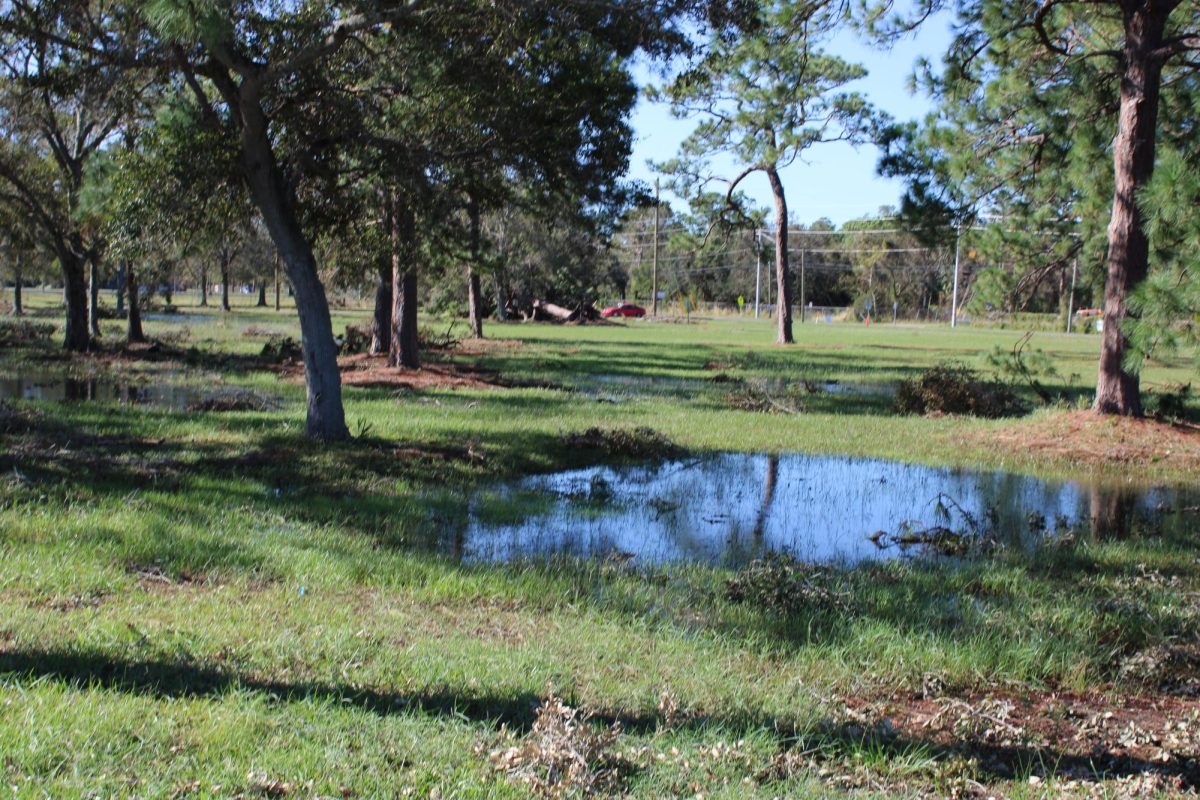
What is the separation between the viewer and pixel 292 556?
24.7 ft

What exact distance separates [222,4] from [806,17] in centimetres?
813

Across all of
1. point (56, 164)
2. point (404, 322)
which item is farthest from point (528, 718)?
point (56, 164)

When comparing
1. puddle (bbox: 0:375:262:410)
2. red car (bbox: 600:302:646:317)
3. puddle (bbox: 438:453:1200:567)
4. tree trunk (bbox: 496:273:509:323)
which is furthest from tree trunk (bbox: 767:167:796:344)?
red car (bbox: 600:302:646:317)

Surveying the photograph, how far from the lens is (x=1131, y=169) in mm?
15125

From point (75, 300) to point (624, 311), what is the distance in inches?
2490

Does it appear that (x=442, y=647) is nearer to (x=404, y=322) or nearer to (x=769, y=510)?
(x=769, y=510)

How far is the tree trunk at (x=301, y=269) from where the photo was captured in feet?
38.8

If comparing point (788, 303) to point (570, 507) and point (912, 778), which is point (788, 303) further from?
point (912, 778)

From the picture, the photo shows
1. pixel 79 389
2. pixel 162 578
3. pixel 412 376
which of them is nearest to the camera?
pixel 162 578

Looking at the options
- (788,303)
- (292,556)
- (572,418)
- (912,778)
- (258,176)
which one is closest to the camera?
Answer: (912,778)

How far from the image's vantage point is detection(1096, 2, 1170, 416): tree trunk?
15.0m

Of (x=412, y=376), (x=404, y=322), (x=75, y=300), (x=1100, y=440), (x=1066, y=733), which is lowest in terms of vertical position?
(x=1066, y=733)

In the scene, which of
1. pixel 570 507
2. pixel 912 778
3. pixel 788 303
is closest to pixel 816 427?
pixel 570 507

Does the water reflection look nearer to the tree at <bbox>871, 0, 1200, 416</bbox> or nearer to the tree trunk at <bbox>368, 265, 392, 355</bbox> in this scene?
the tree trunk at <bbox>368, 265, 392, 355</bbox>
